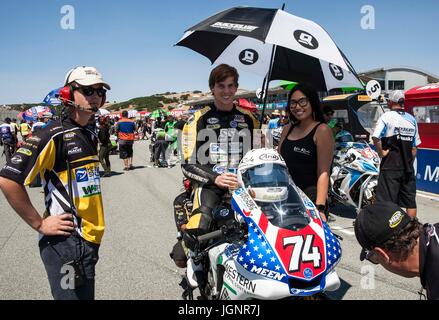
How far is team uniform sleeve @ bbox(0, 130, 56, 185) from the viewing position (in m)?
2.09

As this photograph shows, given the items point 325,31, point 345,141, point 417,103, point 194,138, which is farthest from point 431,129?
point 194,138

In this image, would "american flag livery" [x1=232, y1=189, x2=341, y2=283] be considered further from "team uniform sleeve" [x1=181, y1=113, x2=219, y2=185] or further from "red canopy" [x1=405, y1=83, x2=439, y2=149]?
"red canopy" [x1=405, y1=83, x2=439, y2=149]

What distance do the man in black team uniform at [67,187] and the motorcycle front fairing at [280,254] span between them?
3.18 ft

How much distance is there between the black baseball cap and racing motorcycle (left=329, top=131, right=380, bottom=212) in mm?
4731

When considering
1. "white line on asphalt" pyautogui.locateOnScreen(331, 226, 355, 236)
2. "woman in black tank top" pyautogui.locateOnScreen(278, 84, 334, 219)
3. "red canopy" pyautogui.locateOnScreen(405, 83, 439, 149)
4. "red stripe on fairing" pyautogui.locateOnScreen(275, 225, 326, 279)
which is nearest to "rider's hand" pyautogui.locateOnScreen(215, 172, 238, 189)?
"red stripe on fairing" pyautogui.locateOnScreen(275, 225, 326, 279)

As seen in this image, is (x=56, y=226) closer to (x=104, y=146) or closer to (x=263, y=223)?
(x=263, y=223)

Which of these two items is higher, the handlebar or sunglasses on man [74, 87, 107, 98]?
sunglasses on man [74, 87, 107, 98]

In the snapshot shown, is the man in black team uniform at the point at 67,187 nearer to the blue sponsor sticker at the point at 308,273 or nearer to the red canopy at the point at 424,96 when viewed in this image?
the blue sponsor sticker at the point at 308,273

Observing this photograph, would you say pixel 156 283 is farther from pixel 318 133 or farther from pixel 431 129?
pixel 431 129

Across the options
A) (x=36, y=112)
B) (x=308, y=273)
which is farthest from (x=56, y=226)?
(x=36, y=112)

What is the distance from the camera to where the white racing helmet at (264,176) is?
248 centimetres

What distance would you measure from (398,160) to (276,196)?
3526mm

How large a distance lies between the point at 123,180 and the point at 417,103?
9.27m
